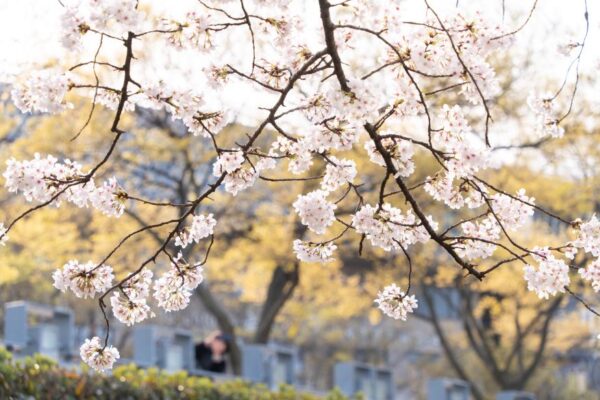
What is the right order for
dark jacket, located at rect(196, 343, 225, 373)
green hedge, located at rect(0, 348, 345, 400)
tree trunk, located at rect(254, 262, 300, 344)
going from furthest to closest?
tree trunk, located at rect(254, 262, 300, 344) < dark jacket, located at rect(196, 343, 225, 373) < green hedge, located at rect(0, 348, 345, 400)

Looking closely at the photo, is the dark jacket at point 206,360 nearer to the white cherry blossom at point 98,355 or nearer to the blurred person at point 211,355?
the blurred person at point 211,355

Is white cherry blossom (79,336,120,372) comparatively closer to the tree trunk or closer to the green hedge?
the green hedge

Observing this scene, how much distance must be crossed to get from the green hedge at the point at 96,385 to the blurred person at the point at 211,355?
257 inches

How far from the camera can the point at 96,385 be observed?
9266 mm

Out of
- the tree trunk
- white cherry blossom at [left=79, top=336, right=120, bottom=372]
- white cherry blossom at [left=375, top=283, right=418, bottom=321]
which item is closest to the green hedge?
white cherry blossom at [left=79, top=336, right=120, bottom=372]

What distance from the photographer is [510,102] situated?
Answer: 1817 centimetres

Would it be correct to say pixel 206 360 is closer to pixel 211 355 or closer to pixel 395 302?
pixel 211 355

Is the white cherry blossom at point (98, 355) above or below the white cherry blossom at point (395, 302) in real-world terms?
below

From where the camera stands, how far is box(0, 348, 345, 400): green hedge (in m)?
8.54

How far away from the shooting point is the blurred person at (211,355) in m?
18.1

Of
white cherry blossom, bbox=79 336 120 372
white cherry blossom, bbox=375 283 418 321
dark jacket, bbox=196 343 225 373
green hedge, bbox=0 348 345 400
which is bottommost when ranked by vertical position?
white cherry blossom, bbox=79 336 120 372

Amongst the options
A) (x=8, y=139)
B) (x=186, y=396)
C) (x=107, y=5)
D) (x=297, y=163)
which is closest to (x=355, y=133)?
(x=297, y=163)

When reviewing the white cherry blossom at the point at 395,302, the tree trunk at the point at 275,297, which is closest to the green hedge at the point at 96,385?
the white cherry blossom at the point at 395,302

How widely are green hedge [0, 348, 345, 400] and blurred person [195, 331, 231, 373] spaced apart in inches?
257
